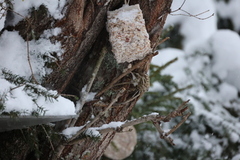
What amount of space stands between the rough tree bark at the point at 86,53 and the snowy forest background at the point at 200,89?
0.66m

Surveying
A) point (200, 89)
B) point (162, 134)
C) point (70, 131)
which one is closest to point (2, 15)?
point (70, 131)

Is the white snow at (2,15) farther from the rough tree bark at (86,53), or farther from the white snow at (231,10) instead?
the white snow at (231,10)

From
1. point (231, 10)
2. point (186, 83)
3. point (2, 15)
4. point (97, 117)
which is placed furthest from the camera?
point (231, 10)

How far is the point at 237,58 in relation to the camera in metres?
2.70

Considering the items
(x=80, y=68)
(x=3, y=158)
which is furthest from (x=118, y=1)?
(x=3, y=158)

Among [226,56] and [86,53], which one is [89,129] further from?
[226,56]

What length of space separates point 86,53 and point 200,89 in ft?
5.60

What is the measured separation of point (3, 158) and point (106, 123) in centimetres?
32

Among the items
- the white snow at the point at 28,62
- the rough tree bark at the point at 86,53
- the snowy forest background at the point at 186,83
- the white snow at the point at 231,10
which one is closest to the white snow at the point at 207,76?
the snowy forest background at the point at 186,83

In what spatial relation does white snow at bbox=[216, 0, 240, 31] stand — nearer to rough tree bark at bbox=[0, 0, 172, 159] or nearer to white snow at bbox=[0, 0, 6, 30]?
rough tree bark at bbox=[0, 0, 172, 159]

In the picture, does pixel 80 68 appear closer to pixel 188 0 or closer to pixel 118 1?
pixel 118 1

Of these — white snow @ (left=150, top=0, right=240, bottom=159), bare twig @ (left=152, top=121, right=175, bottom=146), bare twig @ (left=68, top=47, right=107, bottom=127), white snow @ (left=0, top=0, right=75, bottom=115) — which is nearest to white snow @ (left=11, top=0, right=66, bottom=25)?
white snow @ (left=0, top=0, right=75, bottom=115)

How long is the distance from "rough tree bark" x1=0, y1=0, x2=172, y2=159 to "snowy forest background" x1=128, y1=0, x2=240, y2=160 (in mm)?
657

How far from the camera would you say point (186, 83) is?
246cm
